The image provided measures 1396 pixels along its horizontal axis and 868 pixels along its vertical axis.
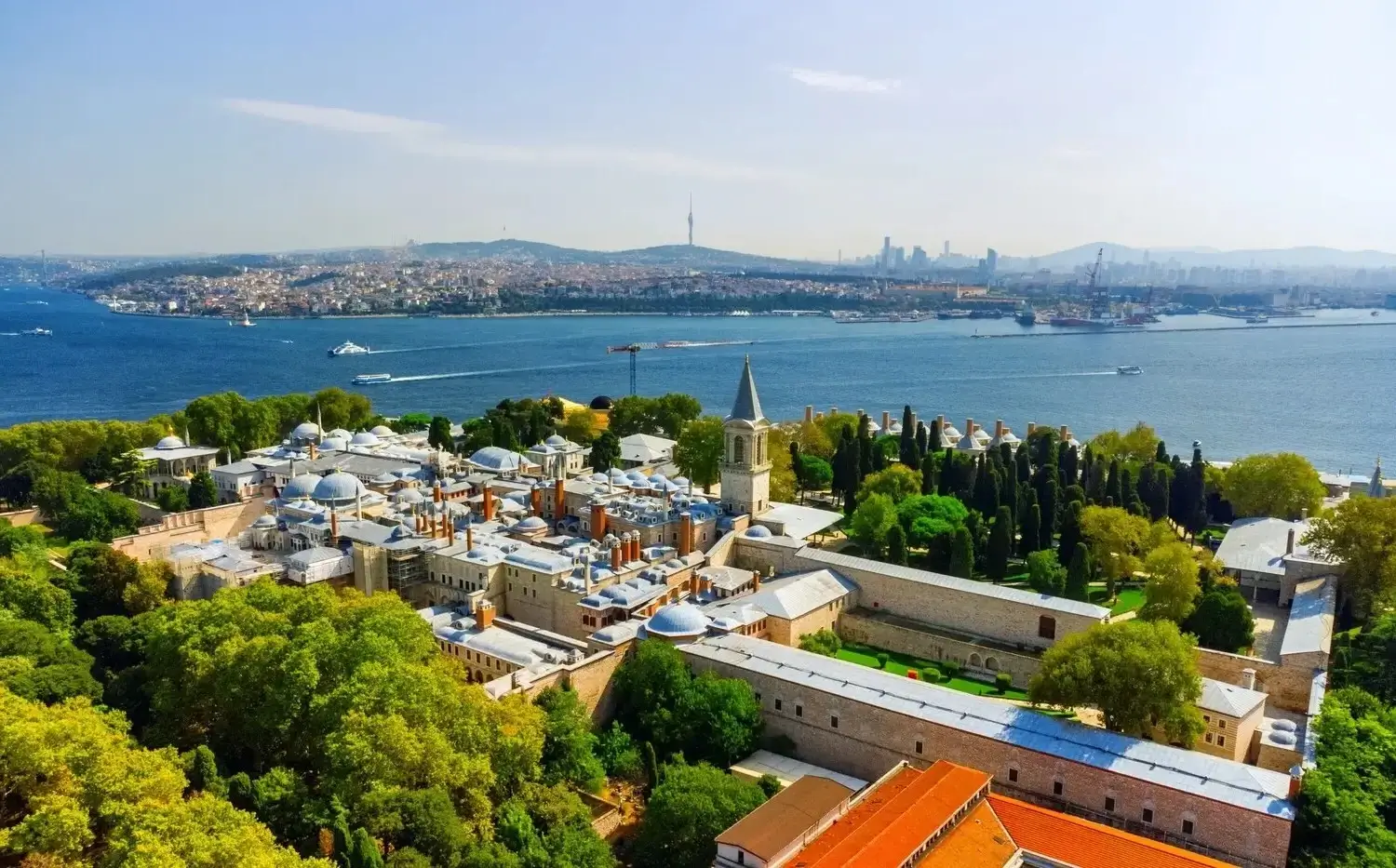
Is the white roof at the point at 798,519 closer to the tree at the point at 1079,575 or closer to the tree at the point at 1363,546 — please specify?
the tree at the point at 1079,575

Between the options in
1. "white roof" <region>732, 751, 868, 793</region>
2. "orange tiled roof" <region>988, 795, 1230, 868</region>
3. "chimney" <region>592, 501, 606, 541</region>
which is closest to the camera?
"orange tiled roof" <region>988, 795, 1230, 868</region>

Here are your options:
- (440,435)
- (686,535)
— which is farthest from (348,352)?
(686,535)

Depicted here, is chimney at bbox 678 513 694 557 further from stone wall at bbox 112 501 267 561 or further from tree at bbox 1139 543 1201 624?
stone wall at bbox 112 501 267 561

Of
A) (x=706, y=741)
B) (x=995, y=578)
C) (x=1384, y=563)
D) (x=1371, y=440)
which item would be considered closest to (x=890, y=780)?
(x=706, y=741)

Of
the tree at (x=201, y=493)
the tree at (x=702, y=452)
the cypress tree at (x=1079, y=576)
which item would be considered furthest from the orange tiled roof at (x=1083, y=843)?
the tree at (x=201, y=493)

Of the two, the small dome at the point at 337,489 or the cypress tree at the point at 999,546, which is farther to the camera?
the small dome at the point at 337,489

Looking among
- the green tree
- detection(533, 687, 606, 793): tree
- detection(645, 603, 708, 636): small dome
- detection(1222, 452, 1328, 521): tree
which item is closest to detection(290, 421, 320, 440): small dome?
the green tree

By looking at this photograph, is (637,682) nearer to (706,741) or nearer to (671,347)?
(706,741)
